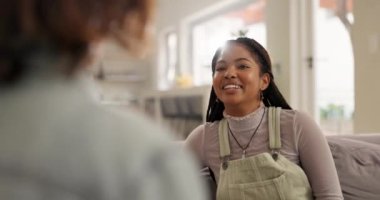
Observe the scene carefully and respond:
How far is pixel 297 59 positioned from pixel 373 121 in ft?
3.15

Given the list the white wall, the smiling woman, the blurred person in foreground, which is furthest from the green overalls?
the white wall

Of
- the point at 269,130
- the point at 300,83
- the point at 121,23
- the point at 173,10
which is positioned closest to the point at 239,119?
the point at 269,130

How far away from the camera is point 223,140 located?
1516mm

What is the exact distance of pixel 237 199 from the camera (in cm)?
137

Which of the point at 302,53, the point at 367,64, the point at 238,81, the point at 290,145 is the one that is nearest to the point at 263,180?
the point at 290,145

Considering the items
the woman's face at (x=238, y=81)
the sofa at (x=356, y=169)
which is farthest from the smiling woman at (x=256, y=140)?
the sofa at (x=356, y=169)

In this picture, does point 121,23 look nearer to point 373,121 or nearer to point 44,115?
point 44,115

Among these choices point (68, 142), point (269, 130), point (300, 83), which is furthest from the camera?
point (300, 83)

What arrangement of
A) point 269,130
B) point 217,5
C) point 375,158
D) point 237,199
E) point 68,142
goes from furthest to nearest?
point 217,5 < point 375,158 < point 269,130 < point 237,199 < point 68,142

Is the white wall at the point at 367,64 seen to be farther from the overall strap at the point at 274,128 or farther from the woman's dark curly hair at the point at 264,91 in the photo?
the overall strap at the point at 274,128

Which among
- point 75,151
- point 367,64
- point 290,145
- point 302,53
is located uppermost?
point 302,53

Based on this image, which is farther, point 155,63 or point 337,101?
point 155,63

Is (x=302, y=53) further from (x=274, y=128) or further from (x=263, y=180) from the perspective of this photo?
(x=263, y=180)

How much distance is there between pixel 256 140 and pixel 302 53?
2.39 metres
